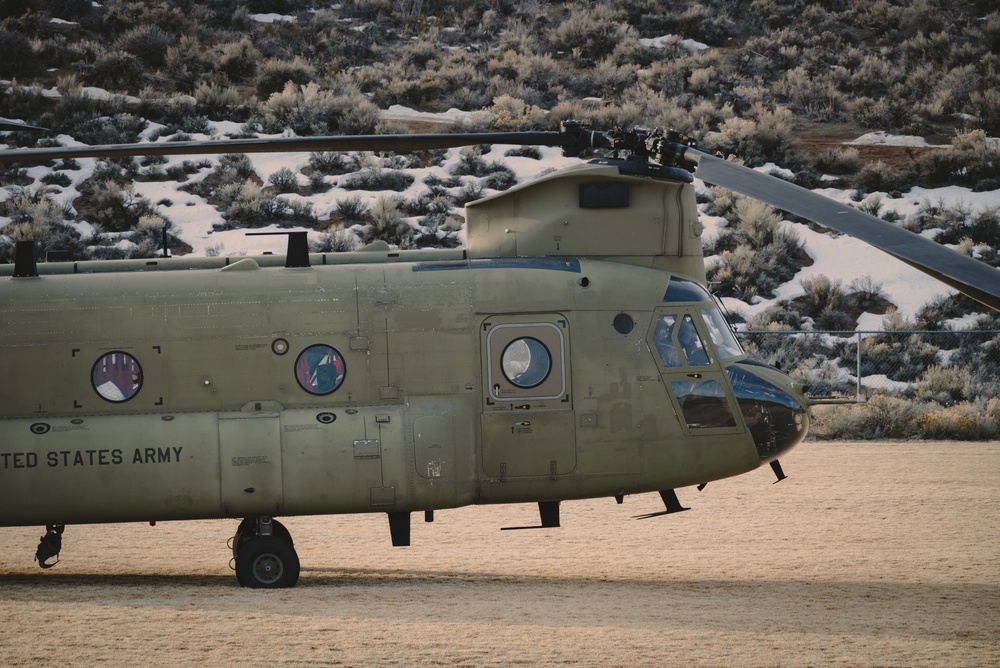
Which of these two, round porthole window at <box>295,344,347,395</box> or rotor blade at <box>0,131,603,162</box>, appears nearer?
rotor blade at <box>0,131,603,162</box>

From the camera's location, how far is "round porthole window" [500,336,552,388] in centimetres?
1097

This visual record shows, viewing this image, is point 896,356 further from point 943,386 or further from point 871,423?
point 871,423

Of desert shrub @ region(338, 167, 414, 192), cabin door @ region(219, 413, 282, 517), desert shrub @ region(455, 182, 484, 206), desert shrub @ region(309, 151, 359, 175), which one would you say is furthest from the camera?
desert shrub @ region(309, 151, 359, 175)

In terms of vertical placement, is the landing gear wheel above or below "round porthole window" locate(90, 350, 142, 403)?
below

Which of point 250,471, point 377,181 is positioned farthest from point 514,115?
point 250,471

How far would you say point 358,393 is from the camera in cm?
1087

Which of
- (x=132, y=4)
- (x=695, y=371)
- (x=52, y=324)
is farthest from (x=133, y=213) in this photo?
(x=695, y=371)

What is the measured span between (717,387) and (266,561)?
457cm

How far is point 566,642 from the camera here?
8398 mm

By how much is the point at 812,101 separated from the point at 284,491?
1349 inches

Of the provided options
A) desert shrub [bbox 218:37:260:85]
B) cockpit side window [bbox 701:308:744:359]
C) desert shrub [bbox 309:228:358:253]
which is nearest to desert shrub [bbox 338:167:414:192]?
desert shrub [bbox 309:228:358:253]

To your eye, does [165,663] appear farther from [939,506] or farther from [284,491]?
[939,506]

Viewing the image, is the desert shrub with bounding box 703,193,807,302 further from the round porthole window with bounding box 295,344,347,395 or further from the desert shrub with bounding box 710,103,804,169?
the round porthole window with bounding box 295,344,347,395

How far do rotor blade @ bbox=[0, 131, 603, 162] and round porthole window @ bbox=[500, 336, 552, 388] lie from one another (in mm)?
1897
